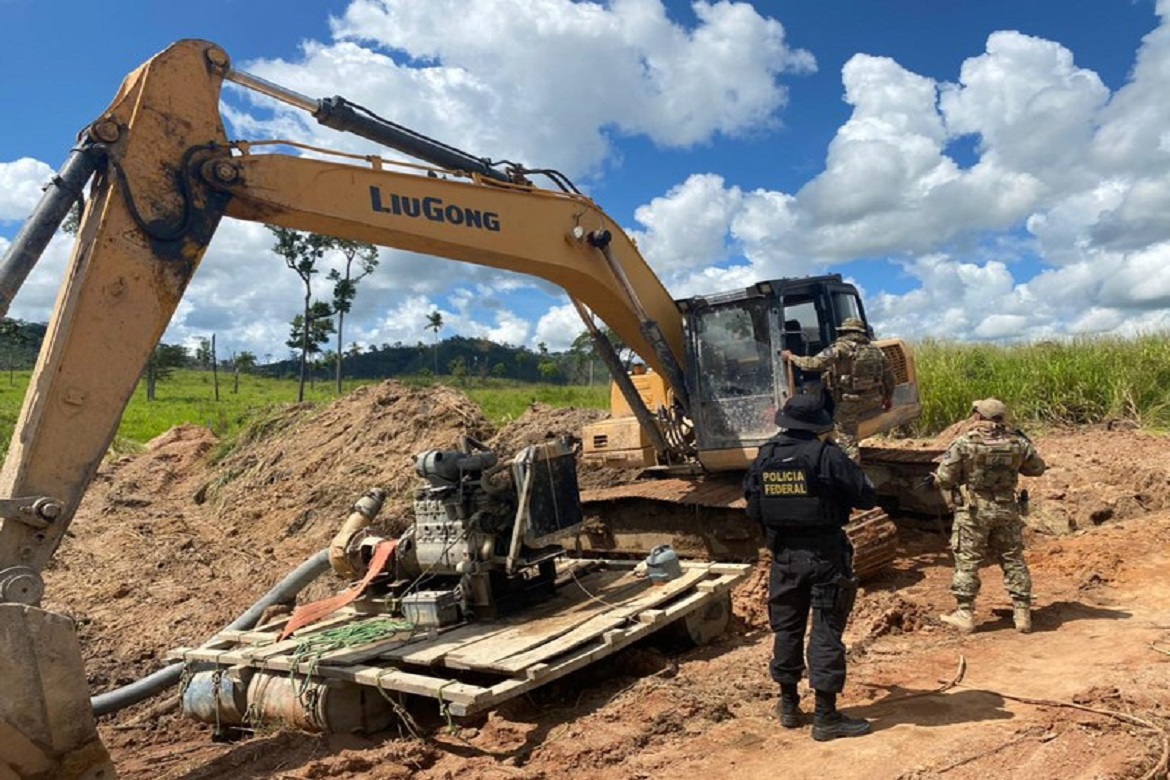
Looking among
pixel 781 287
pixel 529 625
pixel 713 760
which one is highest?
pixel 781 287

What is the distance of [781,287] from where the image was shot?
8250mm

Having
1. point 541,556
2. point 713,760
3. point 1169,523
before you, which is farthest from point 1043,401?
point 713,760

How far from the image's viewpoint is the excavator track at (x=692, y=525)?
7602 mm

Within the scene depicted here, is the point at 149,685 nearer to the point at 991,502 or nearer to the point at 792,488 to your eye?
the point at 792,488

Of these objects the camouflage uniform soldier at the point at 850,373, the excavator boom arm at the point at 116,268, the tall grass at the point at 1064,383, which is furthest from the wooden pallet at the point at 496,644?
the tall grass at the point at 1064,383

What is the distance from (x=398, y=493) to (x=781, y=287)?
6774mm

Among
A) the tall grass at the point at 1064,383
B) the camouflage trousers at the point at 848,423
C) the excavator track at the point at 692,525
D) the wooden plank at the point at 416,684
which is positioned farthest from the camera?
the tall grass at the point at 1064,383

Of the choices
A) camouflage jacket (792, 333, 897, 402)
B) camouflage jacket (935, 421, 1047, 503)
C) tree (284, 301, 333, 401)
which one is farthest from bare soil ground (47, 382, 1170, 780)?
tree (284, 301, 333, 401)

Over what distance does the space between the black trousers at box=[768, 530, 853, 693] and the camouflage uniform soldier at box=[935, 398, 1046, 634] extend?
6.82 feet

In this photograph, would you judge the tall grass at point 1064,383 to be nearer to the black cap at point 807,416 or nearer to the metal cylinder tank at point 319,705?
the black cap at point 807,416

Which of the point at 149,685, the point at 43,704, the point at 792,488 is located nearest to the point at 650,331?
the point at 792,488

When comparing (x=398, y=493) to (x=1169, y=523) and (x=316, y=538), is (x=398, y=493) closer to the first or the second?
(x=316, y=538)

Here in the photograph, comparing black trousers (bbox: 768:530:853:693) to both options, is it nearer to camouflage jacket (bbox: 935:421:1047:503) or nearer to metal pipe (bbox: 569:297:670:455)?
camouflage jacket (bbox: 935:421:1047:503)

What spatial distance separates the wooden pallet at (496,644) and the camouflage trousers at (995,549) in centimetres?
154
